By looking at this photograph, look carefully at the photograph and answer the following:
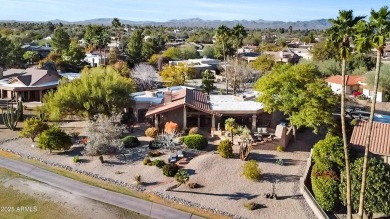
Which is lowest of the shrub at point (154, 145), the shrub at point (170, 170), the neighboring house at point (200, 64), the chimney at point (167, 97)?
the shrub at point (170, 170)

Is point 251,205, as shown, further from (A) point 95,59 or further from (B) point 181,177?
(A) point 95,59


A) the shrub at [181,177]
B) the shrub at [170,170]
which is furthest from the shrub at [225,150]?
the shrub at [181,177]

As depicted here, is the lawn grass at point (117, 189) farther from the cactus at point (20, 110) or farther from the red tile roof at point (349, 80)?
the red tile roof at point (349, 80)

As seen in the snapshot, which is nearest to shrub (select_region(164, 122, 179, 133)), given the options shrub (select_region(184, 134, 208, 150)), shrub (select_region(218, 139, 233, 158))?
shrub (select_region(184, 134, 208, 150))

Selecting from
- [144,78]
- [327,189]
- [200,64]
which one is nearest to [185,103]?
[327,189]

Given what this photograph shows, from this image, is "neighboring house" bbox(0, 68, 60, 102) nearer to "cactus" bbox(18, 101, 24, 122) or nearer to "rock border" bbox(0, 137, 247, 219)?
"cactus" bbox(18, 101, 24, 122)

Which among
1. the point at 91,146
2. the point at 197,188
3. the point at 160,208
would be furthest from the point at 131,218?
the point at 91,146
